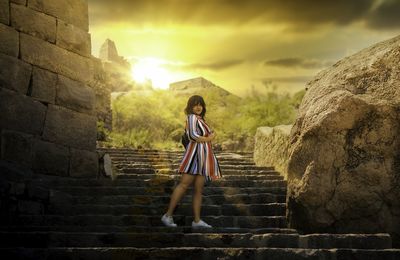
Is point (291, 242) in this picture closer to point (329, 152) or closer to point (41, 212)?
point (329, 152)

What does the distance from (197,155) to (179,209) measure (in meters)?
1.28

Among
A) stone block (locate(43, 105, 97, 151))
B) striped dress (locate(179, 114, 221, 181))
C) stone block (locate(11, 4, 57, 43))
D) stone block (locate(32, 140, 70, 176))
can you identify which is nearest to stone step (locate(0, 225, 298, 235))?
striped dress (locate(179, 114, 221, 181))

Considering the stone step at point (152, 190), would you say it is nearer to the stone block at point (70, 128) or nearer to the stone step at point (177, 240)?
the stone block at point (70, 128)

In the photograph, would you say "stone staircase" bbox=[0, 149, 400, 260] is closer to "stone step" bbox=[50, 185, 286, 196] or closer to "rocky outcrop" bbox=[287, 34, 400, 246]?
"stone step" bbox=[50, 185, 286, 196]

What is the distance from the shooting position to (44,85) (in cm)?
922

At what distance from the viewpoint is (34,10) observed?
9.30 m

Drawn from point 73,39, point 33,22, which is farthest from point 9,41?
point 73,39

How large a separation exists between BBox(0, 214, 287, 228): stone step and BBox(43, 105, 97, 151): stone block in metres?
2.52

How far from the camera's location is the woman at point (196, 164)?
21.6 feet

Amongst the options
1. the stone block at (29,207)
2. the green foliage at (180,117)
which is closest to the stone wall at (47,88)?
the stone block at (29,207)

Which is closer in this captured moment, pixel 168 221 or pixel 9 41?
pixel 168 221

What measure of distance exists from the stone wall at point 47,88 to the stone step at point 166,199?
1.38 m

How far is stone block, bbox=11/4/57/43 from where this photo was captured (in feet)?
29.5

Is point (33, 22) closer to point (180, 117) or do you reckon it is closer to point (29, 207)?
point (29, 207)
